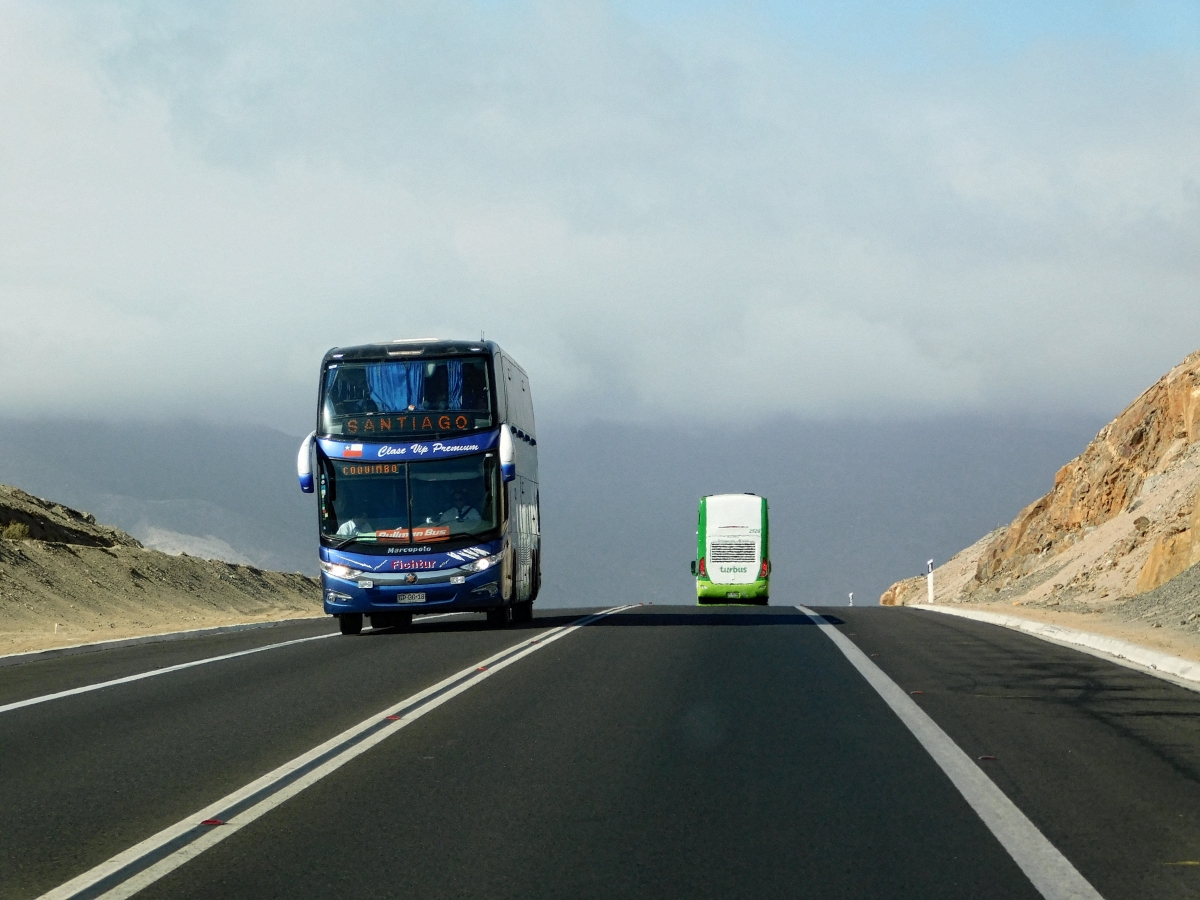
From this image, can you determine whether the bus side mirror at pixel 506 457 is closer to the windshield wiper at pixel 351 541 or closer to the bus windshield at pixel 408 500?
the bus windshield at pixel 408 500

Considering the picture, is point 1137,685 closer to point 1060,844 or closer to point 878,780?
point 878,780

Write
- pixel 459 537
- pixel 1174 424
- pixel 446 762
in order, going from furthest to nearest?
pixel 1174 424
pixel 459 537
pixel 446 762

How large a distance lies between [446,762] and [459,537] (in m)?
14.1

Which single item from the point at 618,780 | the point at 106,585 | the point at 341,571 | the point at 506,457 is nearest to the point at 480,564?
the point at 506,457

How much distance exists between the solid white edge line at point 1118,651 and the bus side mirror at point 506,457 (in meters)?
8.66

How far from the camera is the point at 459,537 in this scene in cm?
2305

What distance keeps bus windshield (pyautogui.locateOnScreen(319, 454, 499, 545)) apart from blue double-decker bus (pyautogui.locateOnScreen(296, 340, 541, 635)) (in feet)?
0.05

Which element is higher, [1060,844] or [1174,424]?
[1174,424]

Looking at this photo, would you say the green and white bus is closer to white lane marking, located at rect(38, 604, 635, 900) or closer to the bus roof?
the bus roof

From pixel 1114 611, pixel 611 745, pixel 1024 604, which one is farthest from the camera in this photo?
pixel 1024 604

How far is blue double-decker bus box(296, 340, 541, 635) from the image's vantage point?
22.9 metres

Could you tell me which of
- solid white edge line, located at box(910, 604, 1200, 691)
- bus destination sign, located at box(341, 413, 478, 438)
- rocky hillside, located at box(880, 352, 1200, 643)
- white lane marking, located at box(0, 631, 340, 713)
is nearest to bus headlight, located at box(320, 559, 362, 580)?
white lane marking, located at box(0, 631, 340, 713)

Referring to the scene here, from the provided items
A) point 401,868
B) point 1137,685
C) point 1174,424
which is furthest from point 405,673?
point 1174,424

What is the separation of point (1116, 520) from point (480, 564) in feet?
90.1
